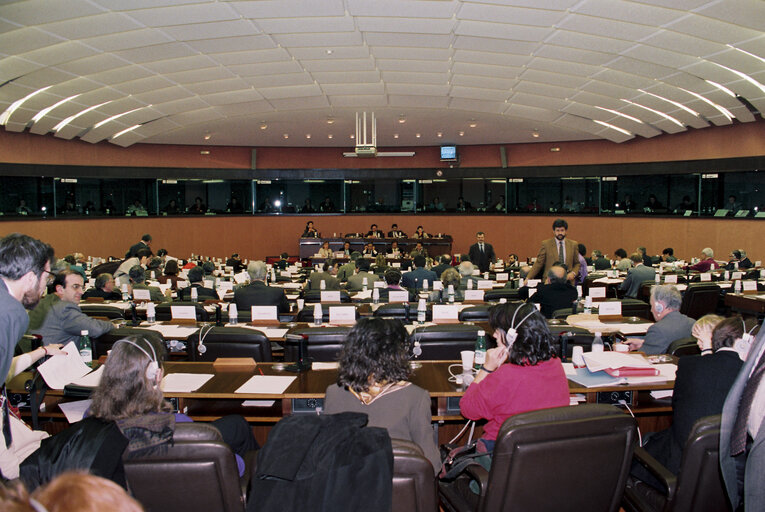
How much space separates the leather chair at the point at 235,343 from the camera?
4516 millimetres

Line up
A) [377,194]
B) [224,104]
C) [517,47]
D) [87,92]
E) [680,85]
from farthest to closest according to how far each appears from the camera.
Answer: [377,194]
[224,104]
[87,92]
[680,85]
[517,47]

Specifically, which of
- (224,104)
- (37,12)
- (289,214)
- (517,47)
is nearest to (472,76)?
(517,47)

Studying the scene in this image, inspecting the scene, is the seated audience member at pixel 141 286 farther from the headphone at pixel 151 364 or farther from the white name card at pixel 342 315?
the headphone at pixel 151 364

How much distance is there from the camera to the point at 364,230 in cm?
2017

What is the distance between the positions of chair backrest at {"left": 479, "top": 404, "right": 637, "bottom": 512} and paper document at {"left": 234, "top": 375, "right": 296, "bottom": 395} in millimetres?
1631

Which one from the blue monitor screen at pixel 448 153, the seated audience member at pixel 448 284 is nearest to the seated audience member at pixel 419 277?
the seated audience member at pixel 448 284

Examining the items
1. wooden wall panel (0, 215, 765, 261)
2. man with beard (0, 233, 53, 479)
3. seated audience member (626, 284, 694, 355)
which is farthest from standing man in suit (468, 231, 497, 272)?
man with beard (0, 233, 53, 479)

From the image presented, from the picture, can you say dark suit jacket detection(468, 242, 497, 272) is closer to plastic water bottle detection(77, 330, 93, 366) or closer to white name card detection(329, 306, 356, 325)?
white name card detection(329, 306, 356, 325)

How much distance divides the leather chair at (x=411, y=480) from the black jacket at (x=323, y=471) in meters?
0.25

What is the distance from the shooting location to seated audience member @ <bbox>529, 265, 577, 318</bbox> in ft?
22.0

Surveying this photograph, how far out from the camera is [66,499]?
94 cm

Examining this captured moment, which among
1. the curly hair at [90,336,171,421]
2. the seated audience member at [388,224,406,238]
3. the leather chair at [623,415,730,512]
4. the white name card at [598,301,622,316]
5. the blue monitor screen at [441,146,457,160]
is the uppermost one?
the blue monitor screen at [441,146,457,160]

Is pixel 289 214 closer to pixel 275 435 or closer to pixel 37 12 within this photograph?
pixel 37 12

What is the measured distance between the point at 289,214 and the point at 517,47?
12347 millimetres
